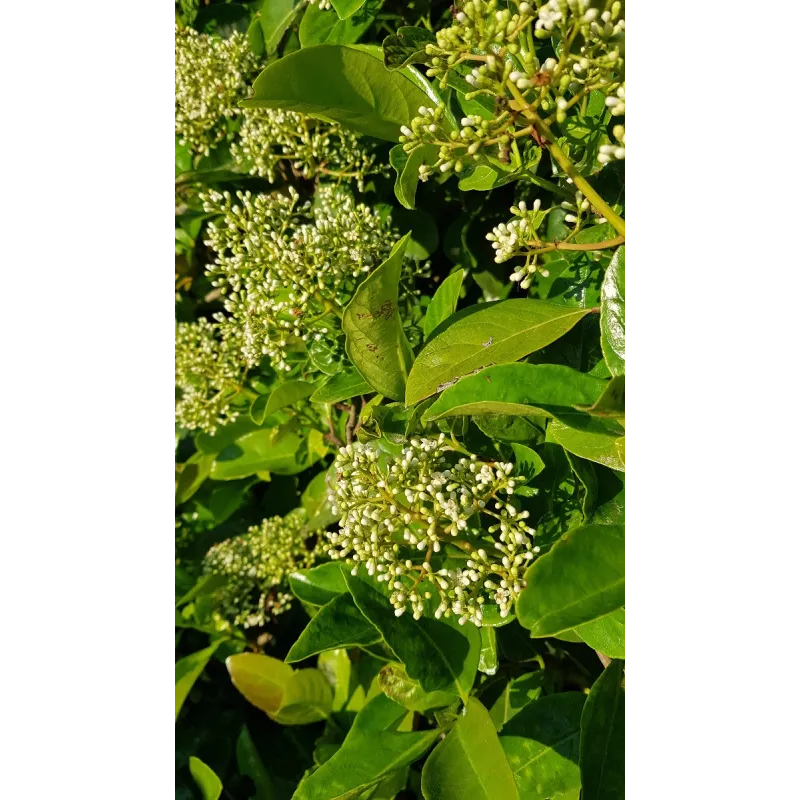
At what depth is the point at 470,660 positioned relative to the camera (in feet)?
3.40

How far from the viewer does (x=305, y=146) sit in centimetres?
131

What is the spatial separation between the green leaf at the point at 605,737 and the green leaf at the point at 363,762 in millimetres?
305

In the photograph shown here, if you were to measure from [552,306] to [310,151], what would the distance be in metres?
0.65

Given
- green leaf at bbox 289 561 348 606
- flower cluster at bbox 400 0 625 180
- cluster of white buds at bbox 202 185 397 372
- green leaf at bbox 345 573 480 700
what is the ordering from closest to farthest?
flower cluster at bbox 400 0 625 180 → green leaf at bbox 345 573 480 700 → cluster of white buds at bbox 202 185 397 372 → green leaf at bbox 289 561 348 606

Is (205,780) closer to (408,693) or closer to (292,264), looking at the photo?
(408,693)

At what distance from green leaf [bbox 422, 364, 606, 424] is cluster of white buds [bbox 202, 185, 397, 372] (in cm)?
42

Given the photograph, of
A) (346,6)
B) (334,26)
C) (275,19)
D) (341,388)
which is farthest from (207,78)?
(341,388)

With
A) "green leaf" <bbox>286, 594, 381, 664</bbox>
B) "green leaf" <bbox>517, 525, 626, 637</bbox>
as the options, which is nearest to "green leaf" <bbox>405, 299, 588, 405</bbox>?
"green leaf" <bbox>517, 525, 626, 637</bbox>

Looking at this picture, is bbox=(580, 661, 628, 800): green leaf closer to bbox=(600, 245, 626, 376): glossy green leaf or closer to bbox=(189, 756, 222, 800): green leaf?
bbox=(600, 245, 626, 376): glossy green leaf

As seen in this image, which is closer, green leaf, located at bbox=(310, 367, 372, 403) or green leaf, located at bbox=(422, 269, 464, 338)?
green leaf, located at bbox=(422, 269, 464, 338)

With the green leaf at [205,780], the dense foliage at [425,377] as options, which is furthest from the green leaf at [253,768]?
the green leaf at [205,780]

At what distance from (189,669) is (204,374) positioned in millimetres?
689

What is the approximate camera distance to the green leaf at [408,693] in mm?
1087

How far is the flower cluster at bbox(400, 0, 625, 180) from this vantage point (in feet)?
2.27
